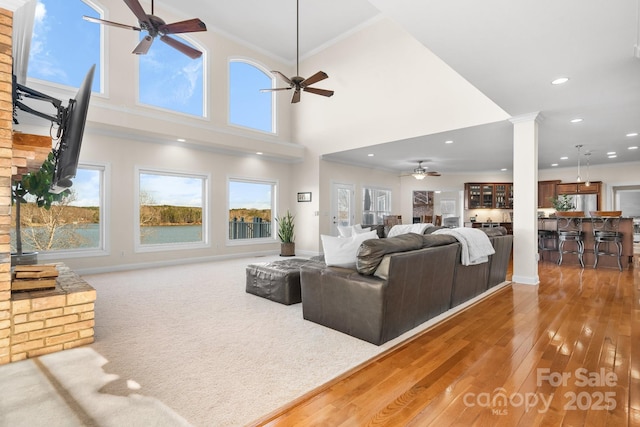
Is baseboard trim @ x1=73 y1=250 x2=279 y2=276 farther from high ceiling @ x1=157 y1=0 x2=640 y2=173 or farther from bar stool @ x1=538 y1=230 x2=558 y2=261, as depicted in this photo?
bar stool @ x1=538 y1=230 x2=558 y2=261

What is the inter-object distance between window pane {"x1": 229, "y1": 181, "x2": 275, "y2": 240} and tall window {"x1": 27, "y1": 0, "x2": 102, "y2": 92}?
348cm

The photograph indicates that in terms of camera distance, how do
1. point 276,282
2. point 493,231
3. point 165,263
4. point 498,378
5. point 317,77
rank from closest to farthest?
point 498,378
point 276,282
point 493,231
point 317,77
point 165,263

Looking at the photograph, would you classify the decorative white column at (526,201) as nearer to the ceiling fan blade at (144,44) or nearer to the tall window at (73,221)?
the ceiling fan blade at (144,44)

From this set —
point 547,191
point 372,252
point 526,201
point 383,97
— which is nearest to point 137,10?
point 372,252

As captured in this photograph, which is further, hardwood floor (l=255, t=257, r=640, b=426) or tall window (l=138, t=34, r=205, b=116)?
tall window (l=138, t=34, r=205, b=116)

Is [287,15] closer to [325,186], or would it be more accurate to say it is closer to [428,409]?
[325,186]

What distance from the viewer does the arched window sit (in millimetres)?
7820

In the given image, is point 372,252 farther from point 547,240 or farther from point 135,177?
point 547,240

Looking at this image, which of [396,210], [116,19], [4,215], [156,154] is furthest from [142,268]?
[396,210]

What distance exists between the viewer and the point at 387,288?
8.27 ft

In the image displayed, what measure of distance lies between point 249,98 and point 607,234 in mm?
8518

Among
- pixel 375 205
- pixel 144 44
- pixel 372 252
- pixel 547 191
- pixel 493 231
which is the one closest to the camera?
pixel 372 252

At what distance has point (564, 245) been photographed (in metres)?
6.91

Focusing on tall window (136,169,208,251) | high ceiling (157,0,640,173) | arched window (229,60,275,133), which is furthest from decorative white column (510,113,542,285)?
tall window (136,169,208,251)
